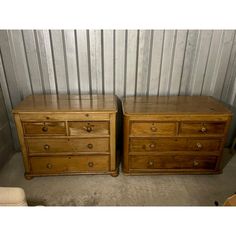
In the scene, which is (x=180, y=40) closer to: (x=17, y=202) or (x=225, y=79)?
(x=225, y=79)

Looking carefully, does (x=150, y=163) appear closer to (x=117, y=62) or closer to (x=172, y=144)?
(x=172, y=144)

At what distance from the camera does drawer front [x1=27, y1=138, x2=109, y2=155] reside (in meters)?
1.93

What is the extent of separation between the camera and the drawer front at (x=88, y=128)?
6.15 feet

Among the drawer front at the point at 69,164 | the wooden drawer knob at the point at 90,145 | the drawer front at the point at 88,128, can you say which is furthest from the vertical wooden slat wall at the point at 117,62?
the drawer front at the point at 69,164

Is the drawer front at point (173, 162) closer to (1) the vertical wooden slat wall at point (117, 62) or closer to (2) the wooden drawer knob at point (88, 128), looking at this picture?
(2) the wooden drawer knob at point (88, 128)

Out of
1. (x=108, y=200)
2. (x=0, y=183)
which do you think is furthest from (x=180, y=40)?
(x=0, y=183)

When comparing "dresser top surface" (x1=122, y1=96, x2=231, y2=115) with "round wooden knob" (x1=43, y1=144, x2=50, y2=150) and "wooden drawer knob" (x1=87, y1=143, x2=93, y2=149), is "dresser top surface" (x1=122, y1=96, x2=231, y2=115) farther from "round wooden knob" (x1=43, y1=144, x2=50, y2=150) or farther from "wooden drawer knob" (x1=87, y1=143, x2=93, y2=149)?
"round wooden knob" (x1=43, y1=144, x2=50, y2=150)

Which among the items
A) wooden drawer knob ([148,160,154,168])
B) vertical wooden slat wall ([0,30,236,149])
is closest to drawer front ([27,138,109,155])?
wooden drawer knob ([148,160,154,168])

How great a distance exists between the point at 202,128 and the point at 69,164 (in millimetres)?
1424

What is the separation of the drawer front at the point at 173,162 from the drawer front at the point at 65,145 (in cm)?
39

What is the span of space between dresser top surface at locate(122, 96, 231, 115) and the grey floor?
0.77m

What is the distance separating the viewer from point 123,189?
1977 millimetres
